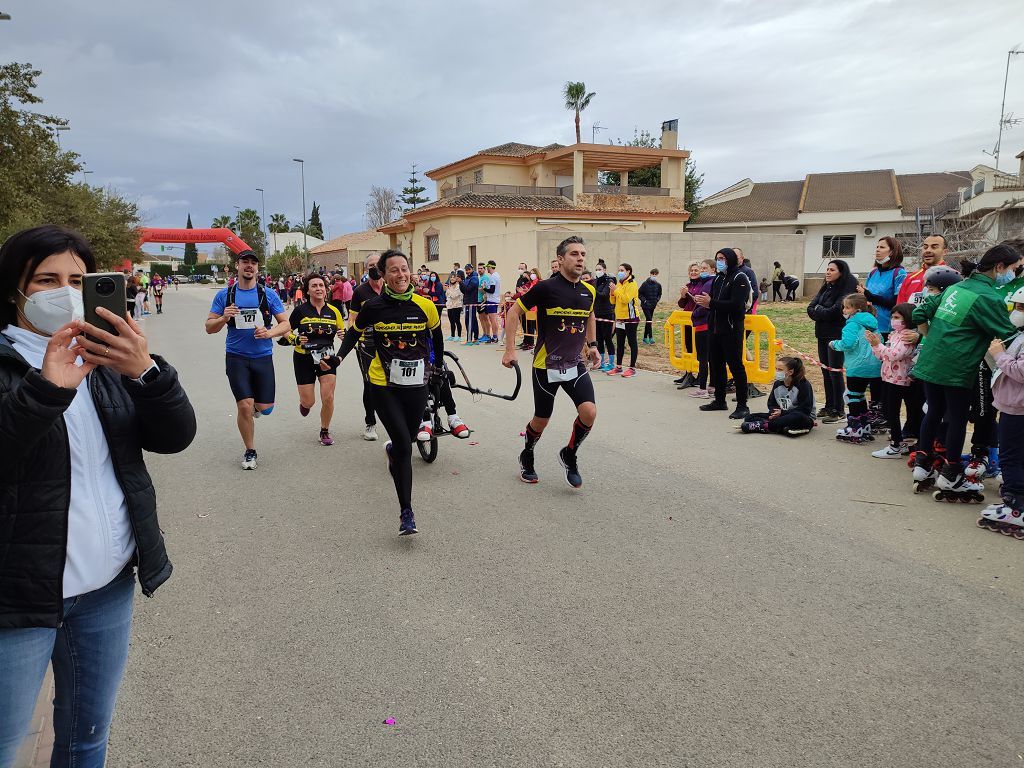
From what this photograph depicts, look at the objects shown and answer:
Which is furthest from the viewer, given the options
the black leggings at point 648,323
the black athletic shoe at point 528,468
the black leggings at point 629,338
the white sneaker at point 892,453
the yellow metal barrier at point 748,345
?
the black leggings at point 648,323

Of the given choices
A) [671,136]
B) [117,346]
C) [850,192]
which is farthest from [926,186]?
[117,346]

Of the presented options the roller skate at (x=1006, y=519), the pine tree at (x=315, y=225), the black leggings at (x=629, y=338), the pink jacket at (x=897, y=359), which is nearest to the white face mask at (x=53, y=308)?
the roller skate at (x=1006, y=519)

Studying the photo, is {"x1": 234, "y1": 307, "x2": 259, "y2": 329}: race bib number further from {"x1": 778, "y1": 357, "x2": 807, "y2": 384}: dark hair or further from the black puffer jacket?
{"x1": 778, "y1": 357, "x2": 807, "y2": 384}: dark hair

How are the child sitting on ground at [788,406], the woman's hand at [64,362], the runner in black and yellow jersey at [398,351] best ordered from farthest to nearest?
the child sitting on ground at [788,406]
the runner in black and yellow jersey at [398,351]
the woman's hand at [64,362]

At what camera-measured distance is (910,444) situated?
7023 millimetres

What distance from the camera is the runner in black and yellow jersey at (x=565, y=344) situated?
6.12 m

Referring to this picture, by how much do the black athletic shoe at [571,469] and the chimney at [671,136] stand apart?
4049 centimetres

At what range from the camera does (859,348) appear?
25.1 ft

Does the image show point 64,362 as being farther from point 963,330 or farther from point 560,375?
point 963,330

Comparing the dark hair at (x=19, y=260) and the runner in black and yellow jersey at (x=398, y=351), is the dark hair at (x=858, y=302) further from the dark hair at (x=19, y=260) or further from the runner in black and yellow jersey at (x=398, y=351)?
the dark hair at (x=19, y=260)

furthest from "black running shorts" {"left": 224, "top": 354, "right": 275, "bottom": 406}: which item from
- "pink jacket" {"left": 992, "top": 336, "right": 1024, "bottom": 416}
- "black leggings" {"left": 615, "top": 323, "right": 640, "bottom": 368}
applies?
"black leggings" {"left": 615, "top": 323, "right": 640, "bottom": 368}

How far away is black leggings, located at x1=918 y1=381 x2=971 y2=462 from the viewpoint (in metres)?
5.64

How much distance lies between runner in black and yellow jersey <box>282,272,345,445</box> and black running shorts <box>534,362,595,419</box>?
8.84 ft

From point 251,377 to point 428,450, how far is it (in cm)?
195
